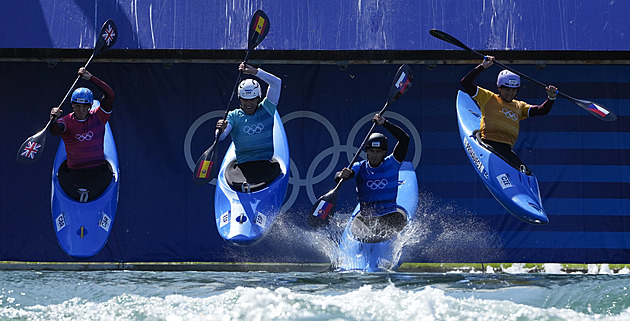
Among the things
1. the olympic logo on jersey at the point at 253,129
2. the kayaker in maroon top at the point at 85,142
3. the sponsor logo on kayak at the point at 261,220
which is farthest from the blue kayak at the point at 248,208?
the kayaker in maroon top at the point at 85,142

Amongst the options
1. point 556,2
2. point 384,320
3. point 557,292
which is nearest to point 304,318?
point 384,320

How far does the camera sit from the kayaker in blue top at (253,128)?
10.6 m

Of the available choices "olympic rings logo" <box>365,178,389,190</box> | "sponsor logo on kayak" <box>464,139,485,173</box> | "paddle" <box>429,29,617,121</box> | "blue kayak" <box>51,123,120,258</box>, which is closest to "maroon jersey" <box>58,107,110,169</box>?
"blue kayak" <box>51,123,120,258</box>

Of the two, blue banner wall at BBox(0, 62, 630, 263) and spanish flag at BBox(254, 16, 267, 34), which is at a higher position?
spanish flag at BBox(254, 16, 267, 34)

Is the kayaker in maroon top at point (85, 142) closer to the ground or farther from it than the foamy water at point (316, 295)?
farther from it

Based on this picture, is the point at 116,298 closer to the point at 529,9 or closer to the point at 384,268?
the point at 384,268

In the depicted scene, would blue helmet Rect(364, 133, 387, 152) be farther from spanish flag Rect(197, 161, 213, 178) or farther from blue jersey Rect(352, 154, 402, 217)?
spanish flag Rect(197, 161, 213, 178)

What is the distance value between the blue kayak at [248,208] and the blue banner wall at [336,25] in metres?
1.57

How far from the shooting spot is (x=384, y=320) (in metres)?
8.13

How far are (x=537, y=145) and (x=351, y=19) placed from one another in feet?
8.72

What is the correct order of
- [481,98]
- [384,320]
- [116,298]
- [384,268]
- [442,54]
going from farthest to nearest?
[442,54] < [481,98] < [384,268] < [116,298] < [384,320]

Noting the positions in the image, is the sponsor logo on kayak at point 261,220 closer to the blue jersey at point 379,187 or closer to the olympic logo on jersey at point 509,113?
the blue jersey at point 379,187

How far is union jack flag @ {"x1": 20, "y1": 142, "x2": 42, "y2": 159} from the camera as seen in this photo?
34.7 feet

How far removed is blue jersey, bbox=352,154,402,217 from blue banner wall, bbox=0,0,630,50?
1534 millimetres
